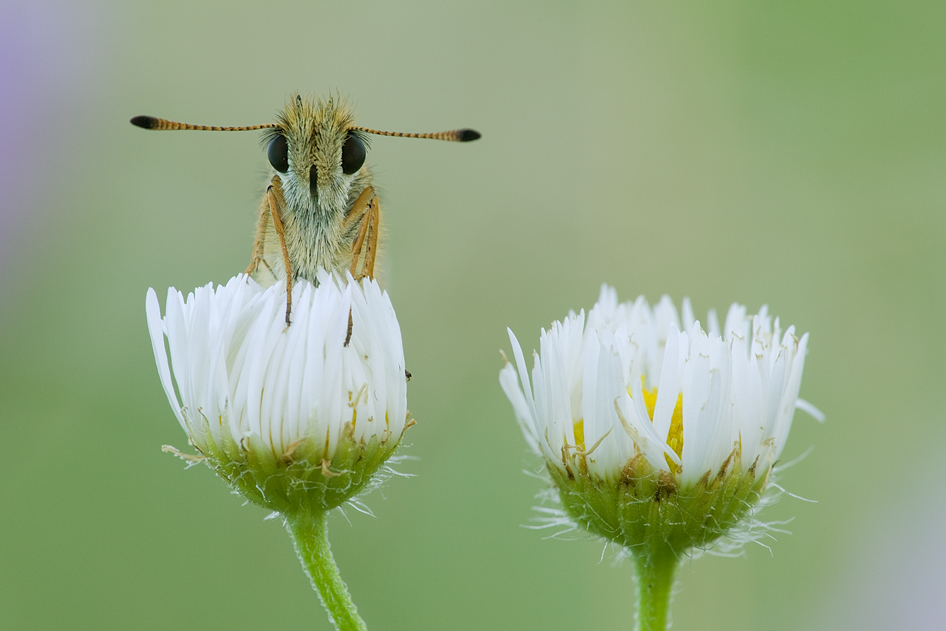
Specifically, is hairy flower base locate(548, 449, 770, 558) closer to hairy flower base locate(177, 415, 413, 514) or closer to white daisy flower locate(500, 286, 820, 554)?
white daisy flower locate(500, 286, 820, 554)

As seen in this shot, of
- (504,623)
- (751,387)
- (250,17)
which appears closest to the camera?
(751,387)

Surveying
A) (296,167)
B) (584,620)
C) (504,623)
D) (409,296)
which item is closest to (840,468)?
(584,620)

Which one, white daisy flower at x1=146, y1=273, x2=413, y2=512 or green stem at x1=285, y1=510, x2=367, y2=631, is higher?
white daisy flower at x1=146, y1=273, x2=413, y2=512

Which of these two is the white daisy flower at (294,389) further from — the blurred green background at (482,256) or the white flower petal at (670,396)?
the blurred green background at (482,256)

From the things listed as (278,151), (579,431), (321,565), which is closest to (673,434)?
(579,431)

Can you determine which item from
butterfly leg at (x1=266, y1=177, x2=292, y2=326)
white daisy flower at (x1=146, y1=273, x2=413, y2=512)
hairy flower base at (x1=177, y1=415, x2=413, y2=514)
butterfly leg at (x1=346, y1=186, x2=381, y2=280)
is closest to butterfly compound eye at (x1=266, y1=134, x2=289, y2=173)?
butterfly leg at (x1=266, y1=177, x2=292, y2=326)

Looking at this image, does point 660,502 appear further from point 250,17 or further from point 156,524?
point 250,17

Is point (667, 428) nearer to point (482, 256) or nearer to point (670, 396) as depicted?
point (670, 396)
